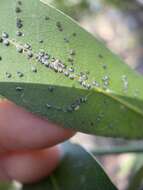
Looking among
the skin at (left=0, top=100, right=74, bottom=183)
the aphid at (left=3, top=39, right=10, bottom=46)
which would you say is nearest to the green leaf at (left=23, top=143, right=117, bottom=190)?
the skin at (left=0, top=100, right=74, bottom=183)

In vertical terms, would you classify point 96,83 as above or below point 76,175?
above

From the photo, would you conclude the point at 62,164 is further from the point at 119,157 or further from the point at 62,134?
the point at 119,157

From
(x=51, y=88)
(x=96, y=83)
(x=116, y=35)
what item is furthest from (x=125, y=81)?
(x=116, y=35)

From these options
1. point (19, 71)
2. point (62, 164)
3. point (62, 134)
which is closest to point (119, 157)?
point (62, 164)

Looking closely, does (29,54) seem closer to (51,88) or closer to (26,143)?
(51,88)

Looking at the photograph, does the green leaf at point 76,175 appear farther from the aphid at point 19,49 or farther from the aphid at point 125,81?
the aphid at point 19,49

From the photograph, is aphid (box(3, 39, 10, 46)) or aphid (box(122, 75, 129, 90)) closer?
aphid (box(3, 39, 10, 46))

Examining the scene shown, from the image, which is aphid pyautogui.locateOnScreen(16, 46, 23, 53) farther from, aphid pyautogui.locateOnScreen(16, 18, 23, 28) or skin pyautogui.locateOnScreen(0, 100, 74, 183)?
skin pyautogui.locateOnScreen(0, 100, 74, 183)
